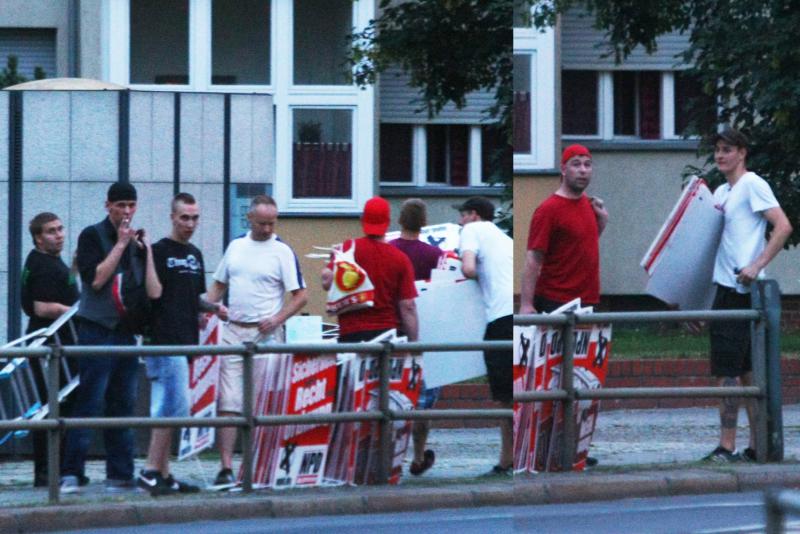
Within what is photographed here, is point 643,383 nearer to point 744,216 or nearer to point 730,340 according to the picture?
point 730,340

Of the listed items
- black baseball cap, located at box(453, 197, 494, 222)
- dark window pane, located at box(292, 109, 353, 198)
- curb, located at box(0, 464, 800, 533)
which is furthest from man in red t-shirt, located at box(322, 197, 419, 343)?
dark window pane, located at box(292, 109, 353, 198)

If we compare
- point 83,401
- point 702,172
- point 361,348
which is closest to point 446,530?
point 361,348

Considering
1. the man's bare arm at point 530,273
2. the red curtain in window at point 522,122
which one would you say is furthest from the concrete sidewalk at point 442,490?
the red curtain in window at point 522,122

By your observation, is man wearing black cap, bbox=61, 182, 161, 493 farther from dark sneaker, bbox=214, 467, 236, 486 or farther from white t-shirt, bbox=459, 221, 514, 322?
white t-shirt, bbox=459, 221, 514, 322

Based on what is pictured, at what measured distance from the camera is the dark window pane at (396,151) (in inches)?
222

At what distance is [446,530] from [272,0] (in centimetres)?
717

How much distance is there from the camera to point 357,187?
1048 centimetres

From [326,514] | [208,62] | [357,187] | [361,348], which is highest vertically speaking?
[208,62]

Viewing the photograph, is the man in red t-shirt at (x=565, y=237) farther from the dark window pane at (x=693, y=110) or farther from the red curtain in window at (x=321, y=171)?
the red curtain in window at (x=321, y=171)

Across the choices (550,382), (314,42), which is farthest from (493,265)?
(314,42)

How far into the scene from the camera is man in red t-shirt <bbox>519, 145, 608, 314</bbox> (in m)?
5.26

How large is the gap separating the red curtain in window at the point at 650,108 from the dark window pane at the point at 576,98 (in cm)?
44

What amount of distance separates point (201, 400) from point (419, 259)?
116 cm

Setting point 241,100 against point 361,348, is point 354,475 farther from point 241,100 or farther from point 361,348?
point 241,100
